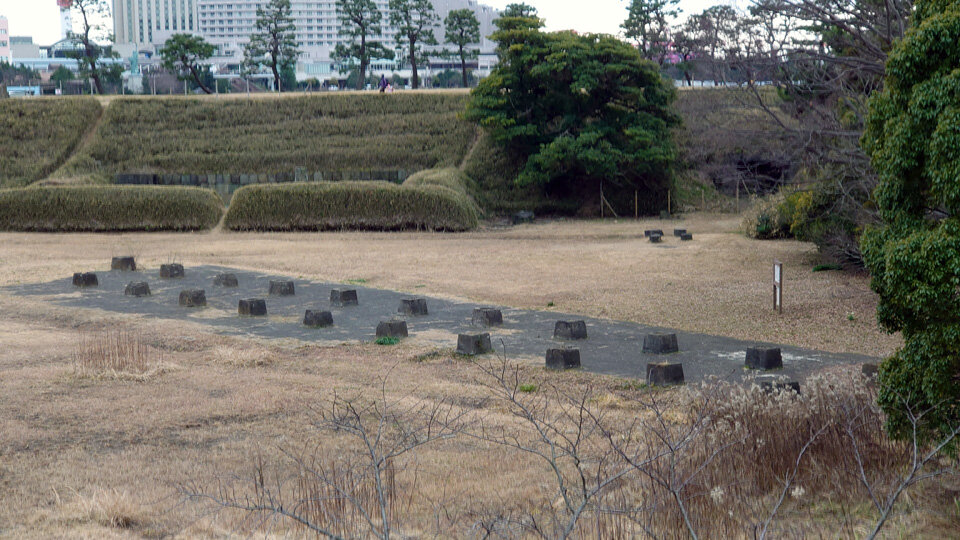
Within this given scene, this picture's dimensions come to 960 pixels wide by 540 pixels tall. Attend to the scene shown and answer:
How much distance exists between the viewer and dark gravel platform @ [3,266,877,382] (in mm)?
9781

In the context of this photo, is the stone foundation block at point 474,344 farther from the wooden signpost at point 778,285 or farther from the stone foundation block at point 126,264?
the stone foundation block at point 126,264

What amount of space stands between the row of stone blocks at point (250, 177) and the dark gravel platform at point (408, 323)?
15502 millimetres

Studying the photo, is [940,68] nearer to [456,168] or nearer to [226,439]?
[226,439]

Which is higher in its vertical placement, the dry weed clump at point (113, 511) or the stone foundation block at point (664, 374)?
the stone foundation block at point (664, 374)

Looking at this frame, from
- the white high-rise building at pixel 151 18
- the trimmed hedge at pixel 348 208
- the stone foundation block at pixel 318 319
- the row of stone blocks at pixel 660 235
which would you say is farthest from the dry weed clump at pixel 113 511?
the white high-rise building at pixel 151 18

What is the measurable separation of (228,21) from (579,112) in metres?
118

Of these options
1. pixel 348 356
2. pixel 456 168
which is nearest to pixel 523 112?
pixel 456 168

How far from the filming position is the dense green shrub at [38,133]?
32.7 meters

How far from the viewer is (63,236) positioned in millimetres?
24797

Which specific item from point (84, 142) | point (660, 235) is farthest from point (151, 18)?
point (660, 235)

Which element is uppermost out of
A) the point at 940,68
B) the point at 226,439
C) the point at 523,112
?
the point at 523,112

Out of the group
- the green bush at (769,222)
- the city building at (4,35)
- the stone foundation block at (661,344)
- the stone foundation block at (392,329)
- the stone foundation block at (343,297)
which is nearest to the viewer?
the stone foundation block at (661,344)

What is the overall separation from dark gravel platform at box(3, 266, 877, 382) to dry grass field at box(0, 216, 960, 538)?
53cm

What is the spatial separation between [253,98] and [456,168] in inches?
461
